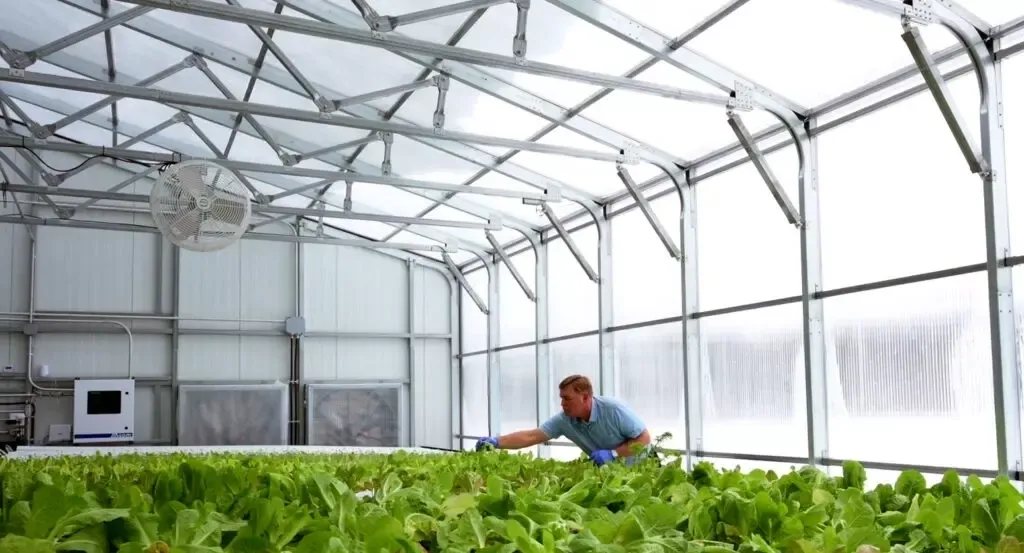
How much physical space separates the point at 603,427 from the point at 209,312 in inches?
311

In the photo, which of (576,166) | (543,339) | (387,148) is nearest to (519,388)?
(543,339)

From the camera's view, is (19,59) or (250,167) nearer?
(19,59)

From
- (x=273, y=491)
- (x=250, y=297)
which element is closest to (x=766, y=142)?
(x=273, y=491)

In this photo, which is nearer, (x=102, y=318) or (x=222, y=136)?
(x=222, y=136)

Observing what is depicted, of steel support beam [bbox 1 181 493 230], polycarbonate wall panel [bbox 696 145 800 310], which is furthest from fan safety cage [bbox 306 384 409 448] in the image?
polycarbonate wall panel [bbox 696 145 800 310]

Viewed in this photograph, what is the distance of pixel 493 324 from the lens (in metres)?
12.4

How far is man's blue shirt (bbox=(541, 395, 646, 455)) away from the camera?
5.49 meters

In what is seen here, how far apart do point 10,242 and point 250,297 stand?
2.88 m

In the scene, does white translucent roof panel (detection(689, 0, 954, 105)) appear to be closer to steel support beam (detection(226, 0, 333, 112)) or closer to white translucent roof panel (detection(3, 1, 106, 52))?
steel support beam (detection(226, 0, 333, 112))

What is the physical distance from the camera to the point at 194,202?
17.8 feet

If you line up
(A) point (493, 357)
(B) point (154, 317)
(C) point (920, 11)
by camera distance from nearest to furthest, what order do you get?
(C) point (920, 11)
(B) point (154, 317)
(A) point (493, 357)

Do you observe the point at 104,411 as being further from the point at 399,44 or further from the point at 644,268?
the point at 399,44

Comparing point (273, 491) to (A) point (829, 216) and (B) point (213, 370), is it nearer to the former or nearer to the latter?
(A) point (829, 216)

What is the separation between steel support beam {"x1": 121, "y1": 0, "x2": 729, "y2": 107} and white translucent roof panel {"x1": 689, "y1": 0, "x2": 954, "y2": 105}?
34 centimetres
